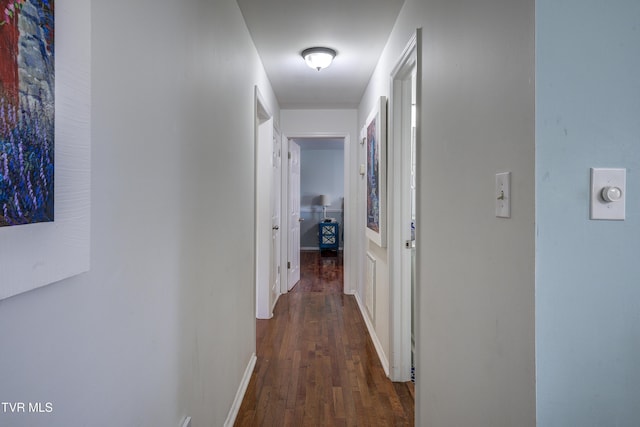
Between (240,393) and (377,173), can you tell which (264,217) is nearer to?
(377,173)

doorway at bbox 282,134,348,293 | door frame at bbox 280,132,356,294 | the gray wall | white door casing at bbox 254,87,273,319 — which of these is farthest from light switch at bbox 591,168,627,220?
doorway at bbox 282,134,348,293

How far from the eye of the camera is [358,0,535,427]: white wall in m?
0.92

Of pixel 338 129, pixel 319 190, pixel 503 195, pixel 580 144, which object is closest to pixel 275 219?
pixel 338 129

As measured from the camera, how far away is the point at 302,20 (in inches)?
95.0

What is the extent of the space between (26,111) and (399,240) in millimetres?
2185

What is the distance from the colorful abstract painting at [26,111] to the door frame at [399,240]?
6.91ft

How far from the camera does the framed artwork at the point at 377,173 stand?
275 centimetres

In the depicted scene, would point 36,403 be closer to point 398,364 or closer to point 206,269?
point 206,269

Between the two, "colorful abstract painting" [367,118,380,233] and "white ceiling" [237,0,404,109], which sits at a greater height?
"white ceiling" [237,0,404,109]

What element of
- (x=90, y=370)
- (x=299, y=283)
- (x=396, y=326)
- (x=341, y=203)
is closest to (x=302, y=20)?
(x=396, y=326)

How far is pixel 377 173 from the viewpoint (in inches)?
117

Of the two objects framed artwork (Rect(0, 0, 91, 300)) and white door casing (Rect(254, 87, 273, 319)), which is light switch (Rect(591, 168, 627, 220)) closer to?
framed artwork (Rect(0, 0, 91, 300))

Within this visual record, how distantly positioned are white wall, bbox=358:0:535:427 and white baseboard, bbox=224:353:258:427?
0.99 metres

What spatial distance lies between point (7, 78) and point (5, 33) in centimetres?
6
